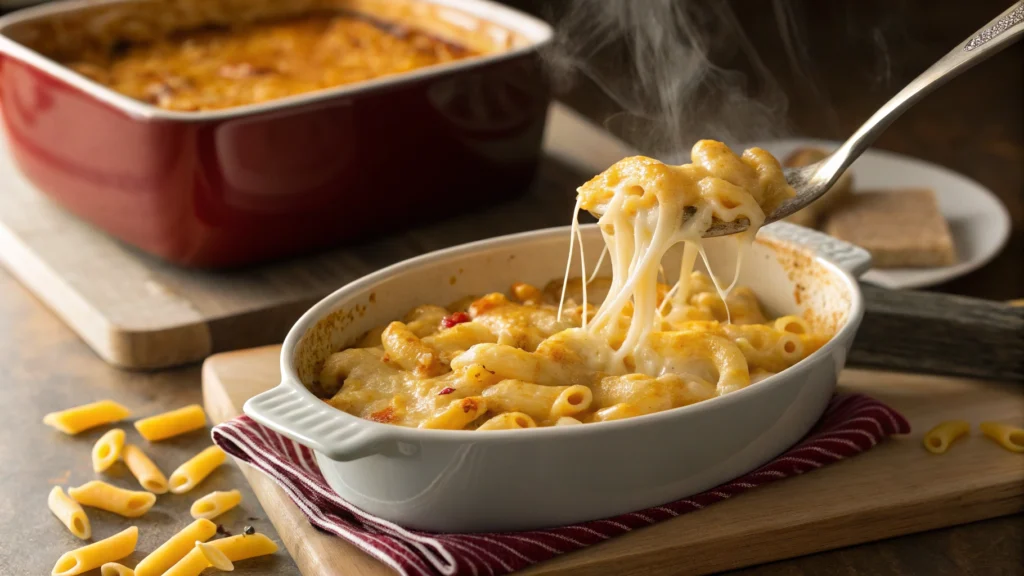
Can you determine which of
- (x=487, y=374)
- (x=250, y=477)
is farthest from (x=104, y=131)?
(x=487, y=374)

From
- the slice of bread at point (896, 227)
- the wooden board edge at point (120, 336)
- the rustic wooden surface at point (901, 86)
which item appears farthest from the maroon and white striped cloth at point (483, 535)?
the rustic wooden surface at point (901, 86)

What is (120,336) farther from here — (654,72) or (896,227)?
(896,227)

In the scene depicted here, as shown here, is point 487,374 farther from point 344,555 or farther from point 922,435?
point 922,435

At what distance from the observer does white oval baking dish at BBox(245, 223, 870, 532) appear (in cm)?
138

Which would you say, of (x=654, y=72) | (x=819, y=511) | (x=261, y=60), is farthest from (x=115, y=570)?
(x=261, y=60)

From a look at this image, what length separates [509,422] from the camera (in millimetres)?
1477

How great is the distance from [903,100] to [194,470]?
1153 millimetres

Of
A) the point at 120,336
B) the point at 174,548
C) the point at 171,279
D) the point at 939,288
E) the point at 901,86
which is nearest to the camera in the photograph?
the point at 174,548

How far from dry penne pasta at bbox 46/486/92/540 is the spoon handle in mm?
1148

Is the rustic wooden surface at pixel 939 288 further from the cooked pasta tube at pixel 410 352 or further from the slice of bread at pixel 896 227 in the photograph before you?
the cooked pasta tube at pixel 410 352

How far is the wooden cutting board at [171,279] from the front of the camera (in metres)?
2.21

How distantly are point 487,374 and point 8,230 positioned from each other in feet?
4.75

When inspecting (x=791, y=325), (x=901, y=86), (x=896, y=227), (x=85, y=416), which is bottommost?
(x=901, y=86)

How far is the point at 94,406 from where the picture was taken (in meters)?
1.98
